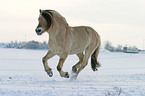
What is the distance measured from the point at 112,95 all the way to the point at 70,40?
2.15m

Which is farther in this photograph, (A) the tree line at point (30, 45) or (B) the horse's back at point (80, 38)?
(A) the tree line at point (30, 45)

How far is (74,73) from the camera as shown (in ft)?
18.3

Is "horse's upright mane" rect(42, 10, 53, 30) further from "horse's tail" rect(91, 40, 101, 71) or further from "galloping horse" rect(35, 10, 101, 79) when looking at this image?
"horse's tail" rect(91, 40, 101, 71)

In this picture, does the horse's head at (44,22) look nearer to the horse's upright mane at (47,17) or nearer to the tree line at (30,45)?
the horse's upright mane at (47,17)

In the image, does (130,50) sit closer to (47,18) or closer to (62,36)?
(62,36)

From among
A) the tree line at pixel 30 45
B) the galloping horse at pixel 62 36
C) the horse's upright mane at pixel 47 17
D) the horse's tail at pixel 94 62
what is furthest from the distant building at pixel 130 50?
the horse's upright mane at pixel 47 17

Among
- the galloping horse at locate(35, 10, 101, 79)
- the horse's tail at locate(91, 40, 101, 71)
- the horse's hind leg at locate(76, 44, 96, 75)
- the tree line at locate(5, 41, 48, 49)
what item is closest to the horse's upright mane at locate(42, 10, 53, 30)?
the galloping horse at locate(35, 10, 101, 79)

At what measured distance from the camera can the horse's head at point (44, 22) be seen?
4.72 meters

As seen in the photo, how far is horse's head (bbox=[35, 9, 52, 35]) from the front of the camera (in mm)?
4723

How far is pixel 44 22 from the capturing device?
15.7ft

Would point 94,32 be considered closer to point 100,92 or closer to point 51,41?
point 51,41

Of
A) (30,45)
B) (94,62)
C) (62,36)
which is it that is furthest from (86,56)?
(30,45)

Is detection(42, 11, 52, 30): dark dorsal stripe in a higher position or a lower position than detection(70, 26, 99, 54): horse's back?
higher

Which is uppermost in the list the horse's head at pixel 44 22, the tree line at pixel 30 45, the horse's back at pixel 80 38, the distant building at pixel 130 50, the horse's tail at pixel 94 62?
the horse's head at pixel 44 22
